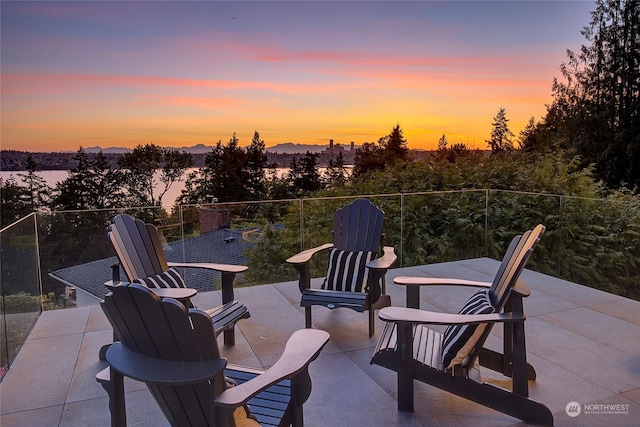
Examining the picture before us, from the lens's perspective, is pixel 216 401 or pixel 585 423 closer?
pixel 216 401

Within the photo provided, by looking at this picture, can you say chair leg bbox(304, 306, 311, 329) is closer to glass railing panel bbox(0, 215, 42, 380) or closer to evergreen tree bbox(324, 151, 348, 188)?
glass railing panel bbox(0, 215, 42, 380)

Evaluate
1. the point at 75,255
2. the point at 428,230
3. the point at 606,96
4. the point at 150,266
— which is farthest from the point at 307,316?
the point at 606,96

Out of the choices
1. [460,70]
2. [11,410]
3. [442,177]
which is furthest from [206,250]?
[460,70]

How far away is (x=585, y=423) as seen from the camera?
2605 millimetres

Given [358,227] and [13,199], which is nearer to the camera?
[358,227]

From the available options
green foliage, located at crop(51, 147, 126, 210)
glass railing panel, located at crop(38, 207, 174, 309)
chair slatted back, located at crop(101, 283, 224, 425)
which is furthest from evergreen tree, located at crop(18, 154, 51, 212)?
chair slatted back, located at crop(101, 283, 224, 425)

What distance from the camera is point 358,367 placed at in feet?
10.9

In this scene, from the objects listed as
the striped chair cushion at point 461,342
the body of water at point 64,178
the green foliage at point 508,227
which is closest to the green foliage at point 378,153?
the body of water at point 64,178

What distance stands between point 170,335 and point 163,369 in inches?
4.9

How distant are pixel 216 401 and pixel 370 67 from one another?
9.53 m

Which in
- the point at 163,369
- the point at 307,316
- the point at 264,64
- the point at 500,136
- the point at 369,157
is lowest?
the point at 307,316

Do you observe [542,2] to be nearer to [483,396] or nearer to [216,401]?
[483,396]

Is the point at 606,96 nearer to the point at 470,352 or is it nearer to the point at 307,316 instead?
the point at 307,316

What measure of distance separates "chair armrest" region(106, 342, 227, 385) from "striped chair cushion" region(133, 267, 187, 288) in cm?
194
